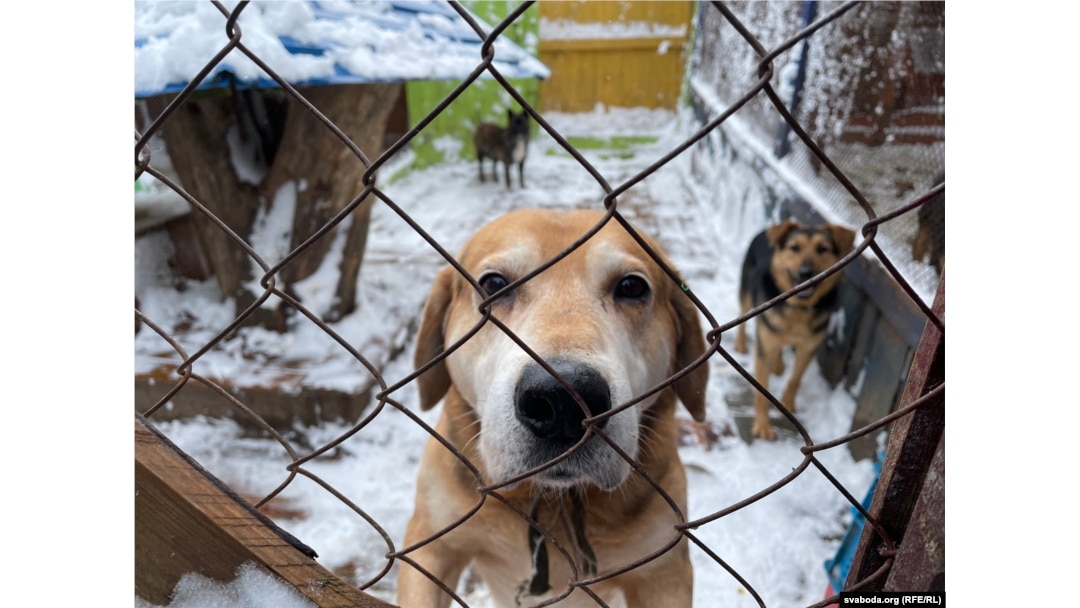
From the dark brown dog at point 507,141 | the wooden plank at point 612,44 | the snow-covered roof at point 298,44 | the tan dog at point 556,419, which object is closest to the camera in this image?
the tan dog at point 556,419

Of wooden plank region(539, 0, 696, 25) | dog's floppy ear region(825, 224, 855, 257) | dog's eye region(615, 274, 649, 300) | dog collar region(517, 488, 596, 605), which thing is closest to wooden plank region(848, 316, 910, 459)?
dog's floppy ear region(825, 224, 855, 257)

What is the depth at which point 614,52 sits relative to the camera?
24.5 feet

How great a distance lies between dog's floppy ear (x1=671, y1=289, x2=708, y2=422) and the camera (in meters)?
2.15

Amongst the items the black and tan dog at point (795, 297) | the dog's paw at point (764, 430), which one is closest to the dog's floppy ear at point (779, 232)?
the black and tan dog at point (795, 297)

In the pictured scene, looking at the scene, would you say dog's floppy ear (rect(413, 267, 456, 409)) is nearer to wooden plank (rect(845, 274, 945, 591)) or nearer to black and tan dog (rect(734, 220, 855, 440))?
wooden plank (rect(845, 274, 945, 591))

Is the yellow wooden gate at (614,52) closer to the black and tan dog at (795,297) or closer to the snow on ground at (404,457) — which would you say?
the snow on ground at (404,457)

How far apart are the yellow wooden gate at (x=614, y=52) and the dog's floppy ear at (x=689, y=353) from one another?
13.1 feet

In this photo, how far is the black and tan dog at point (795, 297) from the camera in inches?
147

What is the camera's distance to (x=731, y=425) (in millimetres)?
3957

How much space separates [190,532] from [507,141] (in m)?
9.22

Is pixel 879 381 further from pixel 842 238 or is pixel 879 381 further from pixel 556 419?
pixel 556 419

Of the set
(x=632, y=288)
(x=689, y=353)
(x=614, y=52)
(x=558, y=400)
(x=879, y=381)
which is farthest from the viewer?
(x=614, y=52)

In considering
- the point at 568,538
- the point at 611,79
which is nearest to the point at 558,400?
the point at 568,538

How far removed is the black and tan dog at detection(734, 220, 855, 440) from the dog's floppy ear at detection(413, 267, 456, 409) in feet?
8.15
